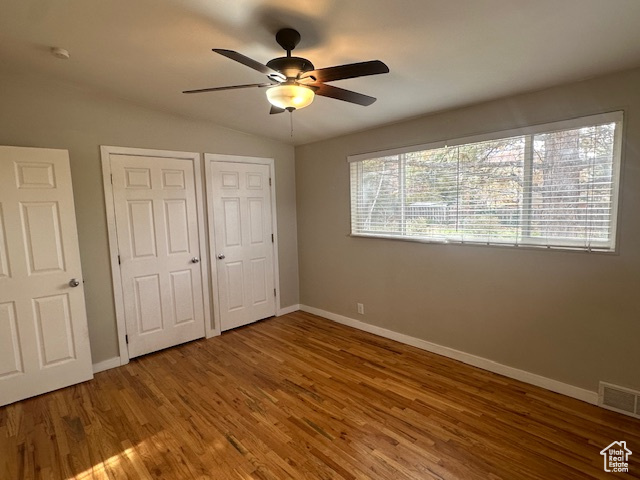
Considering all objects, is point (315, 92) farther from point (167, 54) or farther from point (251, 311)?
point (251, 311)

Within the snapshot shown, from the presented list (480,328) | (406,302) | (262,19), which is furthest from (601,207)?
(262,19)

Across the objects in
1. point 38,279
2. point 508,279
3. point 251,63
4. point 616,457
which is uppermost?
point 251,63

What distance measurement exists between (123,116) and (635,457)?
4.69m

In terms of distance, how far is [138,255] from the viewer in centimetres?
330

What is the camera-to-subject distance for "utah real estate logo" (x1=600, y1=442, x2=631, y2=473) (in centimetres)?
180

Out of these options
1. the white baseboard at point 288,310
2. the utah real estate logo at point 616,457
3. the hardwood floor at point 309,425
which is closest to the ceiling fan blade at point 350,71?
the hardwood floor at point 309,425

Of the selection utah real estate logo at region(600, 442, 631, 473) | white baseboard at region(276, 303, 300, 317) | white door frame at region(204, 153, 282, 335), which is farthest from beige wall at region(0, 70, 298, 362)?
utah real estate logo at region(600, 442, 631, 473)

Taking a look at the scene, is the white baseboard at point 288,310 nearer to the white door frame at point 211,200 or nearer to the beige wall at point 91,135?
the white door frame at point 211,200

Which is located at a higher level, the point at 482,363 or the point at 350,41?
the point at 350,41

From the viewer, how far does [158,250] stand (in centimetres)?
341

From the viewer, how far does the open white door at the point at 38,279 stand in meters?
2.54

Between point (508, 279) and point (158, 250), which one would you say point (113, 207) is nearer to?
point (158, 250)

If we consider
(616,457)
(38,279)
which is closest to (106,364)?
(38,279)

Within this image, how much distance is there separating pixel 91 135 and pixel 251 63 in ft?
7.43
